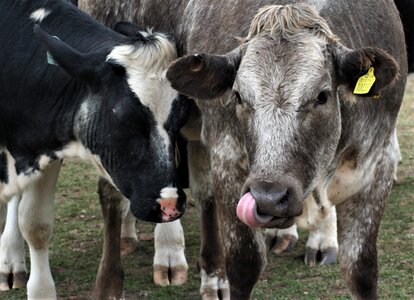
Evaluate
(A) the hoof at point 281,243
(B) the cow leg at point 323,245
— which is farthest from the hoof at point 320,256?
(A) the hoof at point 281,243

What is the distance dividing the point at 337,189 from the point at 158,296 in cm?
199

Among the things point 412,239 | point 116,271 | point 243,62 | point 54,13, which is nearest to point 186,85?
point 243,62

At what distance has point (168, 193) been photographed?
21.2ft

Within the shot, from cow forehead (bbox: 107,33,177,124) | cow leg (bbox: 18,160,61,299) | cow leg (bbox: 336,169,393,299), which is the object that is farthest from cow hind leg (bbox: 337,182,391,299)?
cow leg (bbox: 18,160,61,299)

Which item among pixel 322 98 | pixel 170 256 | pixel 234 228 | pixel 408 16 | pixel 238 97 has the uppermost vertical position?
pixel 322 98

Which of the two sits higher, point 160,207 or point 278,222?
point 278,222

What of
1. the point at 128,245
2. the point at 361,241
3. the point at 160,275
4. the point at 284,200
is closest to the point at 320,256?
the point at 160,275

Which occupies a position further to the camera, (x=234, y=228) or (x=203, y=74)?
(x=234, y=228)

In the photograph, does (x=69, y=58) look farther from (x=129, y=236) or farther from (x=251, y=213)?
(x=129, y=236)

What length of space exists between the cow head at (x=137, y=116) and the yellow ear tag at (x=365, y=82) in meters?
1.19

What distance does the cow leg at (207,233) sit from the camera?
7.76 m

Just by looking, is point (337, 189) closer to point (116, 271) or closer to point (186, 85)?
point (186, 85)

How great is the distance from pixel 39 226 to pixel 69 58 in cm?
150

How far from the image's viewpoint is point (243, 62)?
19.4ft
